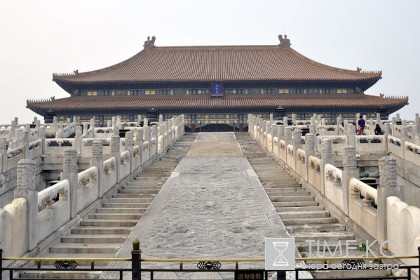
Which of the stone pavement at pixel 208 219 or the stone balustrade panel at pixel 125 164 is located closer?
the stone pavement at pixel 208 219

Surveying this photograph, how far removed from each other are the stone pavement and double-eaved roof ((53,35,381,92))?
34.9m

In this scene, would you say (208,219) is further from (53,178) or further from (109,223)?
(53,178)

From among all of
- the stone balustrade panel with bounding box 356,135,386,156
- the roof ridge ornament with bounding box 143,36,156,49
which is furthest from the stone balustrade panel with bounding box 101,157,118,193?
the roof ridge ornament with bounding box 143,36,156,49

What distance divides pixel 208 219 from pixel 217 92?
40210 mm

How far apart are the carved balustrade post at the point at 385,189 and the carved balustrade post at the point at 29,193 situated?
5.71m

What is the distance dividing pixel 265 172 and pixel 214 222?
7475mm

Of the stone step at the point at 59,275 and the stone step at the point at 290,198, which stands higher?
the stone step at the point at 290,198

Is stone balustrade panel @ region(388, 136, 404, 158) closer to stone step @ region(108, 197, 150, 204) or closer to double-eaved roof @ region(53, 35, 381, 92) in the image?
stone step @ region(108, 197, 150, 204)

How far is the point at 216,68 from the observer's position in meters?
53.2

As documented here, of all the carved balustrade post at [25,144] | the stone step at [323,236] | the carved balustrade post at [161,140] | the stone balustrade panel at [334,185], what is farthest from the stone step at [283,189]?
the carved balustrade post at [25,144]

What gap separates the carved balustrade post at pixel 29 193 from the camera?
7461mm

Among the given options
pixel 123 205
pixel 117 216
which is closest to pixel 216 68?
pixel 123 205

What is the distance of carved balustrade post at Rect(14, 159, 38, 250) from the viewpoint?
24.5 ft

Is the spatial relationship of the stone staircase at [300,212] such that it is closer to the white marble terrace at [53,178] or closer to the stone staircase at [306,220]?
the stone staircase at [306,220]
